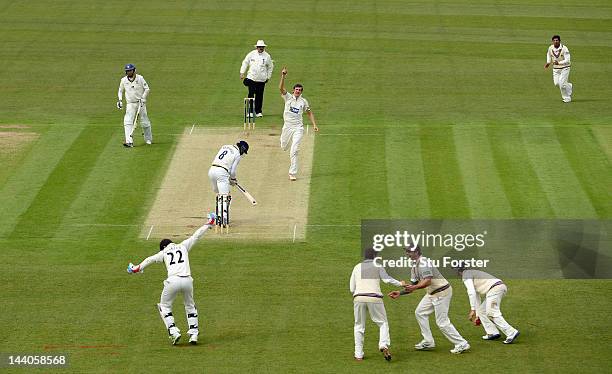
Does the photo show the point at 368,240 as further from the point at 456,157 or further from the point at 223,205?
the point at 456,157

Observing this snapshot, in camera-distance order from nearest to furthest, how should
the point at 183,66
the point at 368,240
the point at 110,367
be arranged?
1. the point at 110,367
2. the point at 368,240
3. the point at 183,66

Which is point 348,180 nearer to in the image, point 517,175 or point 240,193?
point 240,193

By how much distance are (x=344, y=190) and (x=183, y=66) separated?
14.6 meters

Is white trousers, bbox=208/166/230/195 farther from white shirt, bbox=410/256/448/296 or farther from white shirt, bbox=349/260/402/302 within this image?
white shirt, bbox=410/256/448/296

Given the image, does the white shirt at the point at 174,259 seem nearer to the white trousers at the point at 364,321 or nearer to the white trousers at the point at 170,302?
the white trousers at the point at 170,302

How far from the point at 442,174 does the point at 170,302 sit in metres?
12.9

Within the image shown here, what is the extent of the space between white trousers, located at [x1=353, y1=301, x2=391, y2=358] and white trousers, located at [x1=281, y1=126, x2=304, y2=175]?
1144 cm

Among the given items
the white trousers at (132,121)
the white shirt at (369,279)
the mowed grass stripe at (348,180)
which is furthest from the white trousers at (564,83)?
the white shirt at (369,279)

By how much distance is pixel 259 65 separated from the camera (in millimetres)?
38469

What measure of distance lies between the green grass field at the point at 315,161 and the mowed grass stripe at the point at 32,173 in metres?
0.08

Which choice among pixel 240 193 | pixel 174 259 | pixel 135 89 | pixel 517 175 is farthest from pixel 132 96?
pixel 174 259

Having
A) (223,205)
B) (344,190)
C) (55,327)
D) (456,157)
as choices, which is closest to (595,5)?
(456,157)

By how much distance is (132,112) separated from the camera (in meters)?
35.5

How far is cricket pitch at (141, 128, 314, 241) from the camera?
30.1m
